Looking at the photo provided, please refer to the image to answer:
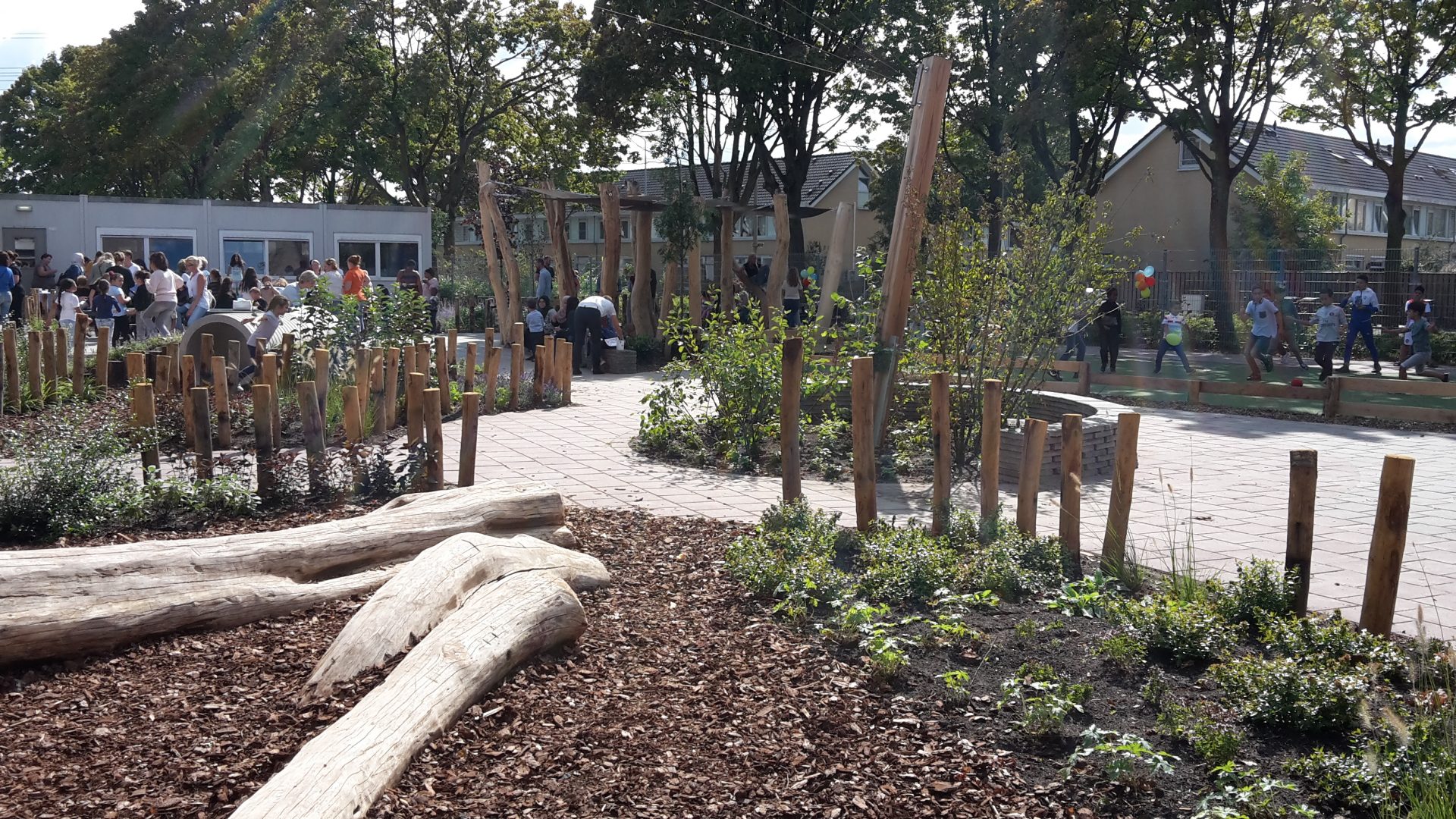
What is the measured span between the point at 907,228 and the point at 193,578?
657 centimetres

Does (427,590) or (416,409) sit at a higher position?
(416,409)

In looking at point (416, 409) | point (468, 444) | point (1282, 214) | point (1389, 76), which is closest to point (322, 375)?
point (416, 409)

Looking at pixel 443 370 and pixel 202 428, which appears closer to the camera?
pixel 202 428

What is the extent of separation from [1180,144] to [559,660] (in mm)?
42041

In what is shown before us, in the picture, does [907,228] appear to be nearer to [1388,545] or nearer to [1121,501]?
[1121,501]

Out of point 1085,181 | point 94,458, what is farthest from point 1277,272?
point 94,458

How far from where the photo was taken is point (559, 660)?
4.36 meters

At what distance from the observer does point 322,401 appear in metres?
9.41

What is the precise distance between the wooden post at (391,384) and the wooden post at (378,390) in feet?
0.14

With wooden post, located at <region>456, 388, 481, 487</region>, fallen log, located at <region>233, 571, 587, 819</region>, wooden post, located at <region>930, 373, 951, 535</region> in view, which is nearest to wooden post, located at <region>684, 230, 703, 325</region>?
wooden post, located at <region>456, 388, 481, 487</region>

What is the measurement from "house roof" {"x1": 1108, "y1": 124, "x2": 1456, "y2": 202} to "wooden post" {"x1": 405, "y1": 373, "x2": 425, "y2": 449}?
1553 inches

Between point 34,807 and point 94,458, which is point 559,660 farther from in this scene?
point 94,458

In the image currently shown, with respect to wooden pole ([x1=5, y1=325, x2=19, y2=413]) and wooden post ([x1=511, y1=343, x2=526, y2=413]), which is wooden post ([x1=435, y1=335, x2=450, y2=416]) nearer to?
wooden post ([x1=511, y1=343, x2=526, y2=413])

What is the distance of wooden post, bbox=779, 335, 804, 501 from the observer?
21.5 ft
